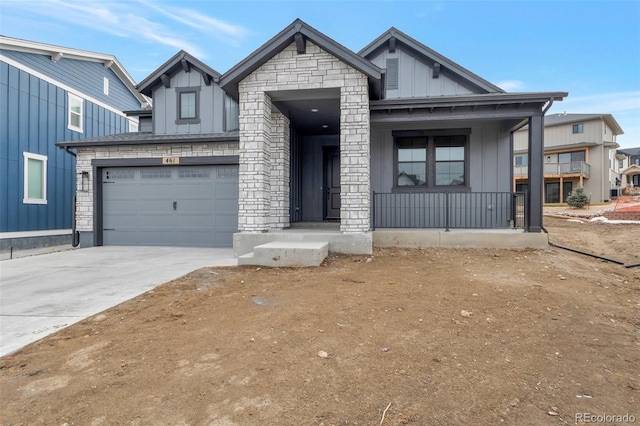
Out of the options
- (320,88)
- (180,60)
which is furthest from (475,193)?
(180,60)

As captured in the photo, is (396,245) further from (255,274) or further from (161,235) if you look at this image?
(161,235)

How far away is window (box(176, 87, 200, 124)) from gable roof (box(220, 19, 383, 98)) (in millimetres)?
3500

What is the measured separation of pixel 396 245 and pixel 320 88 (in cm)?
375

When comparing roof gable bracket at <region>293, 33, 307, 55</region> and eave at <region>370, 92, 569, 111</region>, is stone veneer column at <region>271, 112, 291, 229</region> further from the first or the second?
eave at <region>370, 92, 569, 111</region>

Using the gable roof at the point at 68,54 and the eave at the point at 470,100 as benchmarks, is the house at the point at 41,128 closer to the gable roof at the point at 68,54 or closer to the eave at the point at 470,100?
the gable roof at the point at 68,54

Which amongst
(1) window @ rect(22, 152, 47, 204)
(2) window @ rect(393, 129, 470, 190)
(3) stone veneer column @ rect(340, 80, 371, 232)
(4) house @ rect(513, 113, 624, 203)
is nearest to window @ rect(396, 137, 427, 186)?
(2) window @ rect(393, 129, 470, 190)

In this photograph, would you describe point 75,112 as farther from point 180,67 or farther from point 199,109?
point 199,109

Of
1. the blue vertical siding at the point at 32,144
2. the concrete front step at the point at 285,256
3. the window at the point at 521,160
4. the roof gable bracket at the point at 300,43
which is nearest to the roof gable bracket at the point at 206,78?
the roof gable bracket at the point at 300,43

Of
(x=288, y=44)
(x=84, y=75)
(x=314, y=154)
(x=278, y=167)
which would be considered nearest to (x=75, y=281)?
(x=278, y=167)

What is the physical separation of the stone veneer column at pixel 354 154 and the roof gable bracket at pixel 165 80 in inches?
240

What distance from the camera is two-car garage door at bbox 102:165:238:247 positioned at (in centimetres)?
907

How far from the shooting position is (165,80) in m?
10.1

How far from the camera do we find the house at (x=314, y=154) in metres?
6.91

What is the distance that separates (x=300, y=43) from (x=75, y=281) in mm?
5751
